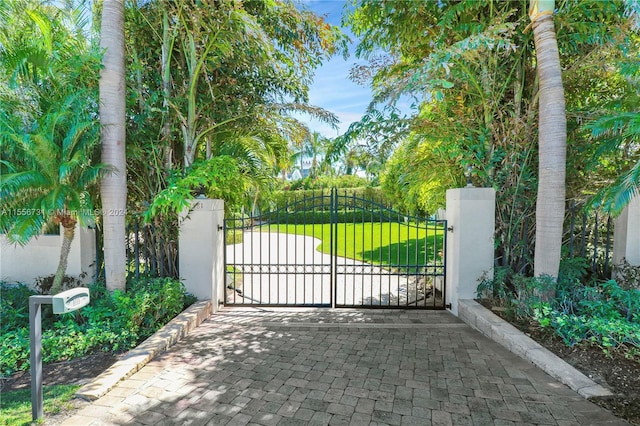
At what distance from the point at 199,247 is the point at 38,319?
8.78 ft

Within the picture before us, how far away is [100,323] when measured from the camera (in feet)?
13.1

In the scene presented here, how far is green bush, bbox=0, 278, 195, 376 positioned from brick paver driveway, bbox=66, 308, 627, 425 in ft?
1.87

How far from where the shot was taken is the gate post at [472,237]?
5348mm

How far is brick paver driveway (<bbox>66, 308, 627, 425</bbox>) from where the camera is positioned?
2746 millimetres

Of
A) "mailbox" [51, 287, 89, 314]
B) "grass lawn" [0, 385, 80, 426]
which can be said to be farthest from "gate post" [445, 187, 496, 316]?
"grass lawn" [0, 385, 80, 426]

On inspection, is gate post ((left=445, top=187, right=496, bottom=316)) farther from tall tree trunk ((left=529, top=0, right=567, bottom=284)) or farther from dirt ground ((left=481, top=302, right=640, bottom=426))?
dirt ground ((left=481, top=302, right=640, bottom=426))

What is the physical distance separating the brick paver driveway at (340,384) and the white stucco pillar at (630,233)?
312cm

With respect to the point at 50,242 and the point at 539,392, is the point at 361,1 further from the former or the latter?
the point at 50,242

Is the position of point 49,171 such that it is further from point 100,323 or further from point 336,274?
point 336,274

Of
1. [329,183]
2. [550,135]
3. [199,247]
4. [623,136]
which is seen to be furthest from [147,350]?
[329,183]

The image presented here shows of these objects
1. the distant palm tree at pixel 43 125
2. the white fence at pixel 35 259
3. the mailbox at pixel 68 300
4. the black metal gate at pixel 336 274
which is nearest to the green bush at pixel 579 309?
the black metal gate at pixel 336 274

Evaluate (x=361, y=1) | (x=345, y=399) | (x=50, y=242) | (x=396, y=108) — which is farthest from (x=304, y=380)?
(x=361, y=1)

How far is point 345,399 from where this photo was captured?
3025 millimetres

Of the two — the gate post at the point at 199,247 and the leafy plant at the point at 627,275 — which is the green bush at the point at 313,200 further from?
the leafy plant at the point at 627,275
